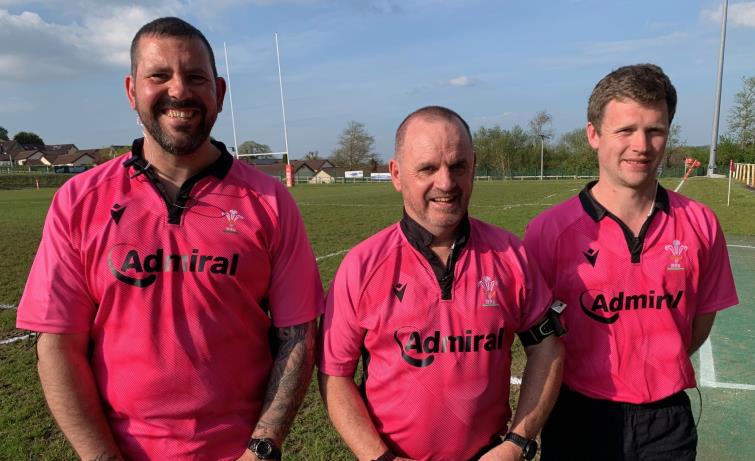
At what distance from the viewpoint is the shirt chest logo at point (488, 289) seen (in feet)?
6.70

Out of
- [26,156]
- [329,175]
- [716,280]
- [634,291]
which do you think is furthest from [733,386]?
[26,156]

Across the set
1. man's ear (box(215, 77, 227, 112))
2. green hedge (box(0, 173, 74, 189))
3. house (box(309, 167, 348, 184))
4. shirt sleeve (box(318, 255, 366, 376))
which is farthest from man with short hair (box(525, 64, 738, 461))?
house (box(309, 167, 348, 184))

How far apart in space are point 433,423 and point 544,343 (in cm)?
54

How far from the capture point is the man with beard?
1917 millimetres

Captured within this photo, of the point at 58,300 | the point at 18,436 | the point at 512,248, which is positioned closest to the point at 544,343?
the point at 512,248

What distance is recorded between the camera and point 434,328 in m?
1.99

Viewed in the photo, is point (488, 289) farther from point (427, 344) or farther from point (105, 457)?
point (105, 457)

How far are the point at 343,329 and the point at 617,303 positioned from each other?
3.77 feet

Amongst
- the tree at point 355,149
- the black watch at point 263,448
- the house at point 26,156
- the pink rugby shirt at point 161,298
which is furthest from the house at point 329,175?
the black watch at point 263,448

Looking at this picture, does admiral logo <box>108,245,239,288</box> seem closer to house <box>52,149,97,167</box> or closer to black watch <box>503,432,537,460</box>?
black watch <box>503,432,537,460</box>

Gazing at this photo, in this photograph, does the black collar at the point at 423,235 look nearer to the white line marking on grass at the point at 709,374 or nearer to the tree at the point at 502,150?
the white line marking on grass at the point at 709,374

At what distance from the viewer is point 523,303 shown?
83.3 inches

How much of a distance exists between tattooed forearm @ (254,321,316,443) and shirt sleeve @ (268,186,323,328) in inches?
2.2

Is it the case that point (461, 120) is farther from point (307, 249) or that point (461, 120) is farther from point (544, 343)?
point (544, 343)
